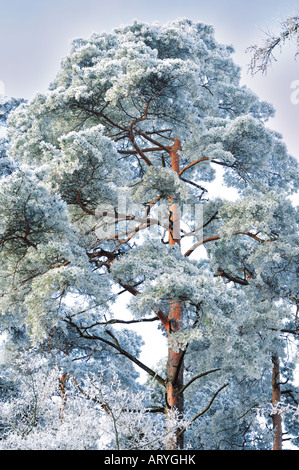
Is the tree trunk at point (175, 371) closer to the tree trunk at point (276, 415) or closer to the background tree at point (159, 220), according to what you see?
the background tree at point (159, 220)

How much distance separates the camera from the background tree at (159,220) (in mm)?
6480

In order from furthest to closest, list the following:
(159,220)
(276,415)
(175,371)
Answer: (276,415) → (159,220) → (175,371)

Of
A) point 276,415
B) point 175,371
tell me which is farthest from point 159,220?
point 276,415

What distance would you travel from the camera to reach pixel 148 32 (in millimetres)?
10523

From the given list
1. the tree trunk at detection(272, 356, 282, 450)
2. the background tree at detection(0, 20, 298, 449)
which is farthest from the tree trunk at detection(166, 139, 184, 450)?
the tree trunk at detection(272, 356, 282, 450)

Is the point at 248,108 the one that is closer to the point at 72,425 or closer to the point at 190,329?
the point at 190,329

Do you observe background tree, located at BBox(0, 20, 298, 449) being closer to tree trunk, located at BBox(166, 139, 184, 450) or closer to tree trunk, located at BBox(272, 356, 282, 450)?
tree trunk, located at BBox(166, 139, 184, 450)

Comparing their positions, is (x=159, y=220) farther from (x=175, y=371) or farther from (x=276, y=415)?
(x=276, y=415)

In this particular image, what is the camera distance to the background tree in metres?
6.48

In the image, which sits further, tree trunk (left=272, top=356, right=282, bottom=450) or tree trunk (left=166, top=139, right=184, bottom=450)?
tree trunk (left=272, top=356, right=282, bottom=450)

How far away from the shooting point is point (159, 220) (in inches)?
386

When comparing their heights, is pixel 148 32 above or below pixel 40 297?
above

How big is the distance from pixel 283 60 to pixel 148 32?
5814 millimetres
